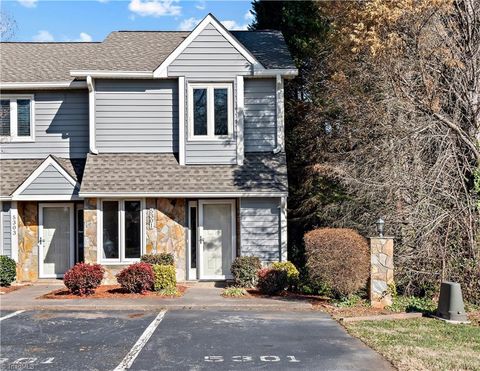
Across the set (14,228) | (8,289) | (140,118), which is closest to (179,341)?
(8,289)

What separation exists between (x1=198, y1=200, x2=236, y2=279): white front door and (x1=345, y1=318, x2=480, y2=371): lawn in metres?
6.04

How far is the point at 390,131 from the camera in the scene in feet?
45.8

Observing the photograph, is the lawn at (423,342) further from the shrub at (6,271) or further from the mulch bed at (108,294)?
the shrub at (6,271)

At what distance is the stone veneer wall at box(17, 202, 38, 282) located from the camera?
50.7ft

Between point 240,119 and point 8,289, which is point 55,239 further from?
point 240,119

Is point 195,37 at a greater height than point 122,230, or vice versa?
point 195,37

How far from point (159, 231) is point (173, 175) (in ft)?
Result: 5.39

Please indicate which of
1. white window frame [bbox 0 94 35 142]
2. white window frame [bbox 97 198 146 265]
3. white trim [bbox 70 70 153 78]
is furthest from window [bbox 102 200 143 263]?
white trim [bbox 70 70 153 78]

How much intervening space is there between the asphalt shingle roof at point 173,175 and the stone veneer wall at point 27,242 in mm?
2434

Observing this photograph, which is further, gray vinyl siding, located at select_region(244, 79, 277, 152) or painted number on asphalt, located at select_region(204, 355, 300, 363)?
gray vinyl siding, located at select_region(244, 79, 277, 152)

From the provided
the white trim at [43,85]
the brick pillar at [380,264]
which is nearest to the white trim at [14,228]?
the white trim at [43,85]

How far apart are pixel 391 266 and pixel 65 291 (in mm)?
8088

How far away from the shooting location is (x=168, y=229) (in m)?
14.9

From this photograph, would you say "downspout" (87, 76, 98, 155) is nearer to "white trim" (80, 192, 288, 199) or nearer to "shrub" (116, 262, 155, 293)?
"white trim" (80, 192, 288, 199)
